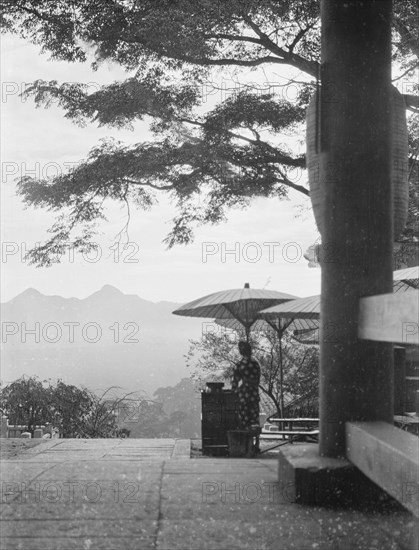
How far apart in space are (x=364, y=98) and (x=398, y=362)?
963 centimetres

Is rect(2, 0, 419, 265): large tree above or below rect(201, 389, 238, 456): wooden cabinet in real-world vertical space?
above

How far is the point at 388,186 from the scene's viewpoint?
3.37 metres

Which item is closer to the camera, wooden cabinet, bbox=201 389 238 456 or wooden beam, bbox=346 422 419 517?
wooden beam, bbox=346 422 419 517

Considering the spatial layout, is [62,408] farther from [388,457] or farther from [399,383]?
[388,457]

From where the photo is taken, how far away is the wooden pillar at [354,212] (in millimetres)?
3316

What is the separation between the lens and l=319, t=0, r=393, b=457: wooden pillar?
3316 millimetres

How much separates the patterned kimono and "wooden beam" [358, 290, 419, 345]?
20.3 feet

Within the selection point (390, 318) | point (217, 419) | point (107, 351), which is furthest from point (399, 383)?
point (107, 351)

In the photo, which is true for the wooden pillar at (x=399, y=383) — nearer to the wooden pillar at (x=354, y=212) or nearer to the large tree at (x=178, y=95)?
the large tree at (x=178, y=95)

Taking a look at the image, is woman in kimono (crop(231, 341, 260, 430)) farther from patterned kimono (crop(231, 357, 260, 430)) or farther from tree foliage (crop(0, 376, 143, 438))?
tree foliage (crop(0, 376, 143, 438))

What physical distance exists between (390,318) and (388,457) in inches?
19.7

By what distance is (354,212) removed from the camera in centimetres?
333

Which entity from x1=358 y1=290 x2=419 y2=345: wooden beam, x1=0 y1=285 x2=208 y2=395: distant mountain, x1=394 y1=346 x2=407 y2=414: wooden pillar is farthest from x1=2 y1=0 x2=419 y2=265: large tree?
x1=0 y1=285 x2=208 y2=395: distant mountain

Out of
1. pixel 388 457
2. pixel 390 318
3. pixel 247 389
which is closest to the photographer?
pixel 388 457
